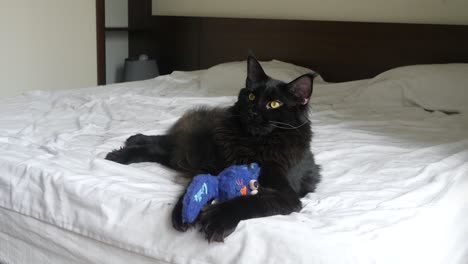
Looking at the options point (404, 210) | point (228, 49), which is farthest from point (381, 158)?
point (228, 49)

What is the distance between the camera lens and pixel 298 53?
10.2ft

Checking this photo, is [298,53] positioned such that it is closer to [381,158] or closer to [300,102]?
[381,158]

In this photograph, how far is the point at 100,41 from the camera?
3605mm

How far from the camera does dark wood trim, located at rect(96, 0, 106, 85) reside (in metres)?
3.55

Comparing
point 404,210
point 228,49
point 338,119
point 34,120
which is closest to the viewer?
point 404,210

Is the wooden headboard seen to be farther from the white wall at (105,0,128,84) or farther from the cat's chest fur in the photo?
the cat's chest fur

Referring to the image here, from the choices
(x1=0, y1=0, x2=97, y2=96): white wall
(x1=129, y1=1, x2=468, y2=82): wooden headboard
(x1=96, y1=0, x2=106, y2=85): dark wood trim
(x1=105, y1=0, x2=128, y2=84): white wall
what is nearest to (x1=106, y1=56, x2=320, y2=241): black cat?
(x1=129, y1=1, x2=468, y2=82): wooden headboard

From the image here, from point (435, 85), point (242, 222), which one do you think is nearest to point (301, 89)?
point (242, 222)

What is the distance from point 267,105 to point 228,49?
2.30 metres

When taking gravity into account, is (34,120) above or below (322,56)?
below

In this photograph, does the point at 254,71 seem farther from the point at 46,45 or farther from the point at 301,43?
the point at 46,45

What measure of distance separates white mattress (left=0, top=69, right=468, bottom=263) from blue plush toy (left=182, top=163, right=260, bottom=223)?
0.07m

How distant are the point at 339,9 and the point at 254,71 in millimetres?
1890

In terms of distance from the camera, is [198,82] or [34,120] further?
[198,82]
